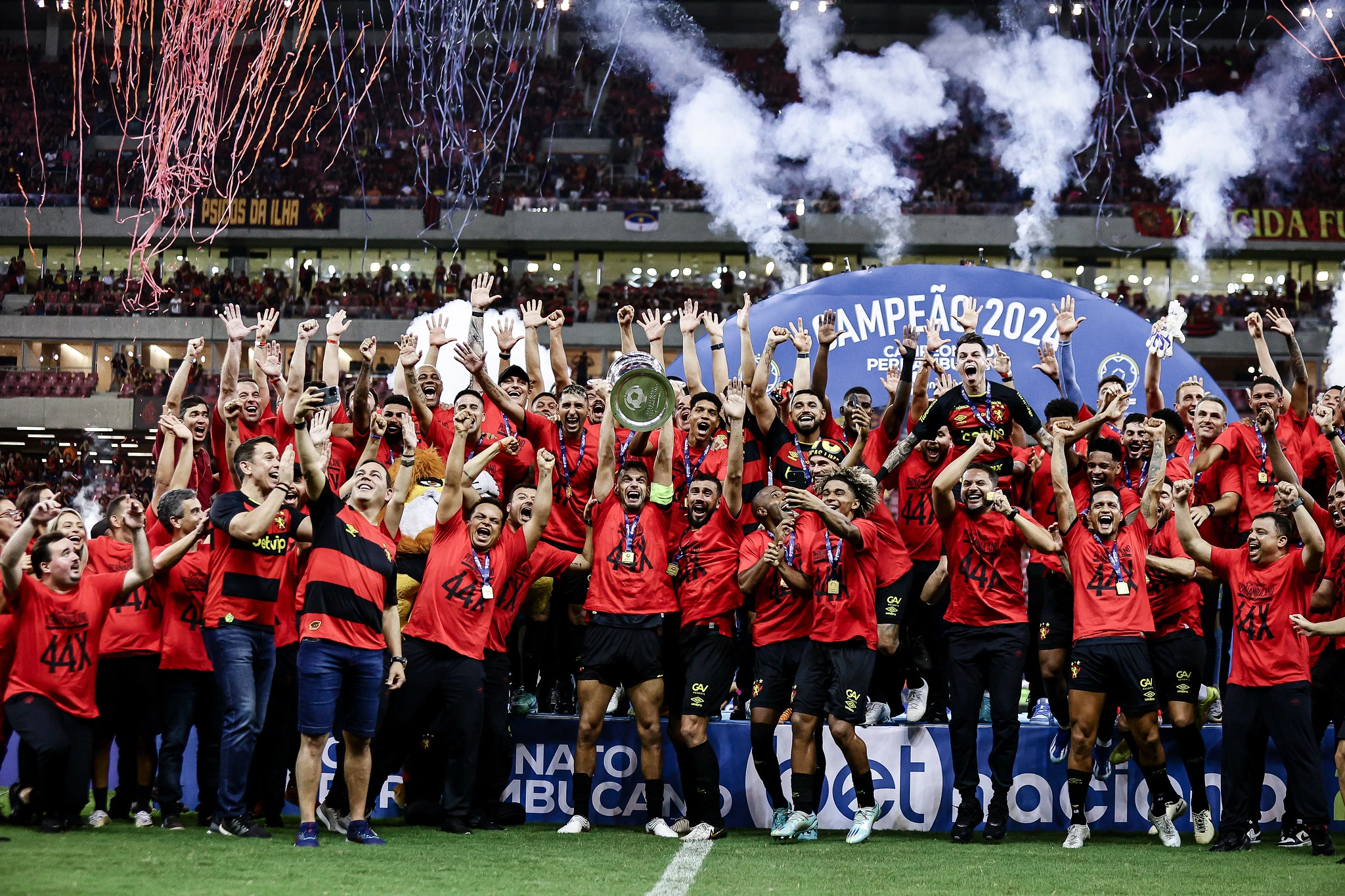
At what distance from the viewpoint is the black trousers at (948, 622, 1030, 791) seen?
7766 mm

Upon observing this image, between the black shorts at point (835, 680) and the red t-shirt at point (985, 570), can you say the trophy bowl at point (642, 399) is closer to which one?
the black shorts at point (835, 680)

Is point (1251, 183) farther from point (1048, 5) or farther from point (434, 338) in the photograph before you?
point (434, 338)

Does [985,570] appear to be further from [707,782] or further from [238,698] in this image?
[238,698]

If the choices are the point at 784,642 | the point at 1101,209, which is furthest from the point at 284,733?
the point at 1101,209

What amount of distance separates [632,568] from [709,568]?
0.49m

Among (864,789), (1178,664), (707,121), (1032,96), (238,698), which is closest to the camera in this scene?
(238,698)

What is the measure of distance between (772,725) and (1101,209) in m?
29.6

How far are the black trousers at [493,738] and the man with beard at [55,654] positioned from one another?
2.07 meters

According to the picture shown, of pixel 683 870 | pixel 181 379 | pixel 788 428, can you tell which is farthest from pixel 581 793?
pixel 181 379

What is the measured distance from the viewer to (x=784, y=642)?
7.99 m

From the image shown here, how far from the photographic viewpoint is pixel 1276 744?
7.41 m

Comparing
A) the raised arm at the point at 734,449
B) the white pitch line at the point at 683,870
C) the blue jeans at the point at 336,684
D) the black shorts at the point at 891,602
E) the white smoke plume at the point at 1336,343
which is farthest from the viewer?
the white smoke plume at the point at 1336,343

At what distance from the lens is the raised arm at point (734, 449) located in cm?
800

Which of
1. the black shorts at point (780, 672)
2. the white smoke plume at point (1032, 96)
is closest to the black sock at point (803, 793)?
the black shorts at point (780, 672)
